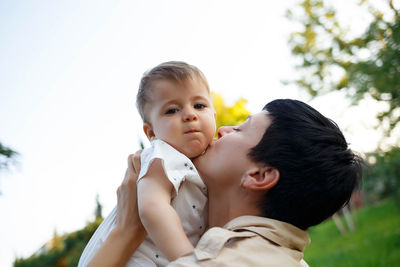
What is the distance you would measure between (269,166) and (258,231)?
0.97 ft

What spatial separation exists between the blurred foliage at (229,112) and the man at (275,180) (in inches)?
181

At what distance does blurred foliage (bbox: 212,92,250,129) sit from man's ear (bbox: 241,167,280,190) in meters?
4.68

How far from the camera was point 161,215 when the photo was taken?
1.48 metres

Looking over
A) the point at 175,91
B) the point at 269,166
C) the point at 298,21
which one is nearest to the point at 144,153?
the point at 175,91

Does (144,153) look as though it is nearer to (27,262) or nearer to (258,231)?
(258,231)

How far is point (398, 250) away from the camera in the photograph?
11391 mm

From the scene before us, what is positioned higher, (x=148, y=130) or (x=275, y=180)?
(x=148, y=130)

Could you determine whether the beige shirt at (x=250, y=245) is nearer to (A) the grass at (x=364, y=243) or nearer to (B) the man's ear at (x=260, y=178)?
(B) the man's ear at (x=260, y=178)

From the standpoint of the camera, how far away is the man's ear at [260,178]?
5.49ft

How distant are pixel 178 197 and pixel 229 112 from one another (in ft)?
16.3

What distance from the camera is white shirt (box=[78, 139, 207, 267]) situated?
65.1 inches

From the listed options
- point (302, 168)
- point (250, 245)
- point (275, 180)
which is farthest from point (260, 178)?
point (250, 245)

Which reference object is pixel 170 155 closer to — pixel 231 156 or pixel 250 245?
pixel 231 156

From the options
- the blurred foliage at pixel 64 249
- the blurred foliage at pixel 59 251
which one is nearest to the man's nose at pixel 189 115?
the blurred foliage at pixel 64 249
